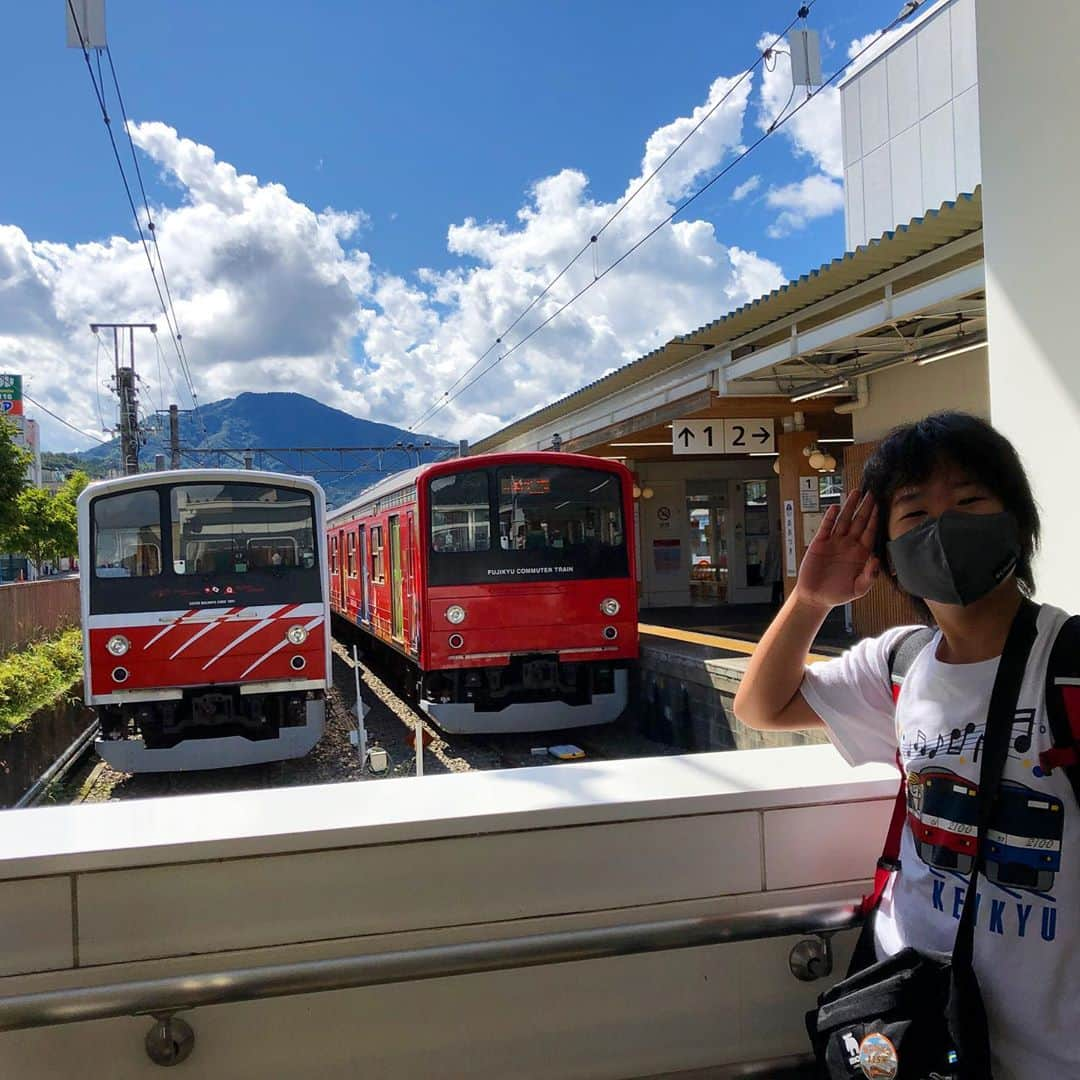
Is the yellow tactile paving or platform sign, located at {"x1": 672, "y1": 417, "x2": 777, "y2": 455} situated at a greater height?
platform sign, located at {"x1": 672, "y1": 417, "x2": 777, "y2": 455}

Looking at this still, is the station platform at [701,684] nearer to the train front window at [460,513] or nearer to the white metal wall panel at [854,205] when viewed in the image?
the train front window at [460,513]

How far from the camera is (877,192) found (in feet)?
69.4

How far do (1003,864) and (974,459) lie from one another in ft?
2.16

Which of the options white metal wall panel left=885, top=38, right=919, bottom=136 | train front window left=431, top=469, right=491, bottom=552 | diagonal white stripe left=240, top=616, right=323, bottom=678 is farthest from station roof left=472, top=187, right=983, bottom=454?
white metal wall panel left=885, top=38, right=919, bottom=136

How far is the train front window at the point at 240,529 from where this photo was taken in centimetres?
927

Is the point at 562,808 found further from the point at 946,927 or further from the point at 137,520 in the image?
the point at 137,520

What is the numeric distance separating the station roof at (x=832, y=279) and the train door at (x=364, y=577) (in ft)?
14.8

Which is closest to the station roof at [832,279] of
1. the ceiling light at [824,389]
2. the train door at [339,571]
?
the ceiling light at [824,389]

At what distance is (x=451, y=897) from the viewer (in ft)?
6.11

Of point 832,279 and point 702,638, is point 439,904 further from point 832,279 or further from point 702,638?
point 702,638

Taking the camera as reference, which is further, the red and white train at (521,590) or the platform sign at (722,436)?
the platform sign at (722,436)

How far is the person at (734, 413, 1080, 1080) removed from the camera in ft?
4.57

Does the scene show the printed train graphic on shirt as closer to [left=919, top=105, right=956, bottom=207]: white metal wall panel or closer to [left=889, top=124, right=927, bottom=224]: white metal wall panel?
[left=919, top=105, right=956, bottom=207]: white metal wall panel

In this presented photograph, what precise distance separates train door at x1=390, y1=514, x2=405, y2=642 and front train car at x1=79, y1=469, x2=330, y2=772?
1981 millimetres
